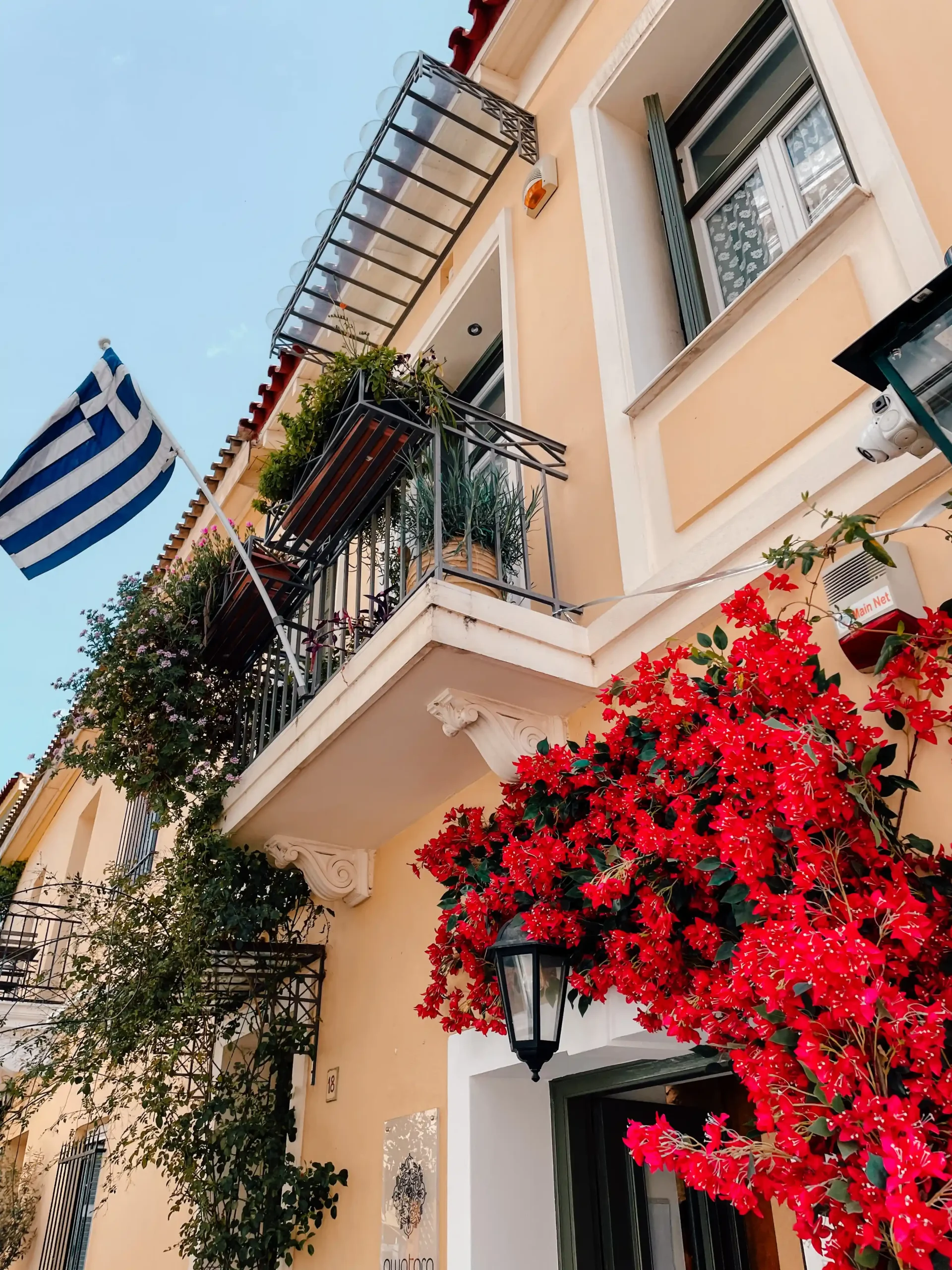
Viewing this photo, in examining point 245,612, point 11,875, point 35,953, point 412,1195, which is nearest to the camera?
point 412,1195

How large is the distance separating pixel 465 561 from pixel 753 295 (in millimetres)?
1443

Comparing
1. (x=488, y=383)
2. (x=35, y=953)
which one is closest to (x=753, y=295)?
(x=488, y=383)

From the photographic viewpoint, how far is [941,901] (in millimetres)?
2064

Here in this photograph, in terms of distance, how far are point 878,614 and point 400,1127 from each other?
276cm

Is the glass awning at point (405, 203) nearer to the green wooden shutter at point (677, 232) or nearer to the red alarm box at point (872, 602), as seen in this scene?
the green wooden shutter at point (677, 232)

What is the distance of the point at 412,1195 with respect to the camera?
3.62 m

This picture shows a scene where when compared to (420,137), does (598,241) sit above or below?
below

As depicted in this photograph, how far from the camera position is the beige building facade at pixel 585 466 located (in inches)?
121

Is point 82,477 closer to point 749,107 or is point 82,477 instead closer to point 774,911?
point 749,107

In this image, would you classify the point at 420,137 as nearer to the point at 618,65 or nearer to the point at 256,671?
the point at 618,65

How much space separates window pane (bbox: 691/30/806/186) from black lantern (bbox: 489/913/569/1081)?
12.1 feet

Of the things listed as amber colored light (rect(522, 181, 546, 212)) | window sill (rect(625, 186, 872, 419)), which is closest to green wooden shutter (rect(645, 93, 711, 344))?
window sill (rect(625, 186, 872, 419))

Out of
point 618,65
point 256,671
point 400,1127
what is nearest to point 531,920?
point 400,1127

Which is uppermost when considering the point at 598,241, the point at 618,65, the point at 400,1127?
the point at 618,65
